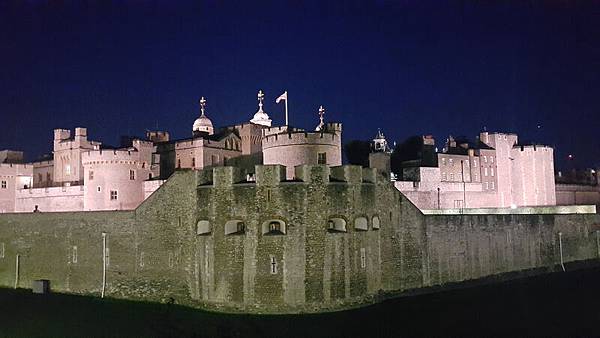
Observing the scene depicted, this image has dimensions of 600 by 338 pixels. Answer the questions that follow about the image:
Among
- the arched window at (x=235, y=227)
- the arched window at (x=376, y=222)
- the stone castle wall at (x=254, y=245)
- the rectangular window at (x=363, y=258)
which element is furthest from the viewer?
the arched window at (x=376, y=222)

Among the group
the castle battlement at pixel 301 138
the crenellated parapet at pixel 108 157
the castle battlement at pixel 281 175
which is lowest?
the castle battlement at pixel 281 175

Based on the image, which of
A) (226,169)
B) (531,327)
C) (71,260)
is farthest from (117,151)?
(531,327)

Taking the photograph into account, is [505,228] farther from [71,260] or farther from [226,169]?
[71,260]

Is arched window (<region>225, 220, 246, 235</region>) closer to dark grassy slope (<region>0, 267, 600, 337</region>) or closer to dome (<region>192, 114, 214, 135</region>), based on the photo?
dark grassy slope (<region>0, 267, 600, 337</region>)

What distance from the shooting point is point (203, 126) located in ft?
210

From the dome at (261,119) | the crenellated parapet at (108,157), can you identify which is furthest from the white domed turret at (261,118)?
the crenellated parapet at (108,157)

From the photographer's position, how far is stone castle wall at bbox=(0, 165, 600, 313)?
25281 mm

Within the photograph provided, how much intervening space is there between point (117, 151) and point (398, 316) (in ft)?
94.0

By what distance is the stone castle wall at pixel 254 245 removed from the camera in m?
25.3

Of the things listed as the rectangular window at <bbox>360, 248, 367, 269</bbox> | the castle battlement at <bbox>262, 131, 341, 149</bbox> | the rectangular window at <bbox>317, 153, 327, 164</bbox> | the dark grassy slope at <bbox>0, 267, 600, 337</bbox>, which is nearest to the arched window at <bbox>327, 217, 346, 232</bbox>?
the rectangular window at <bbox>360, 248, 367, 269</bbox>

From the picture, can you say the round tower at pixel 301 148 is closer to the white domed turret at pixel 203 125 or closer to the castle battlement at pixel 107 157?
the castle battlement at pixel 107 157

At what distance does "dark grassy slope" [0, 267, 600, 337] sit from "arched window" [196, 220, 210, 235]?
3.34 m

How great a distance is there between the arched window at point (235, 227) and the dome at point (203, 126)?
3778cm

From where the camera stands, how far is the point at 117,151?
1833 inches
